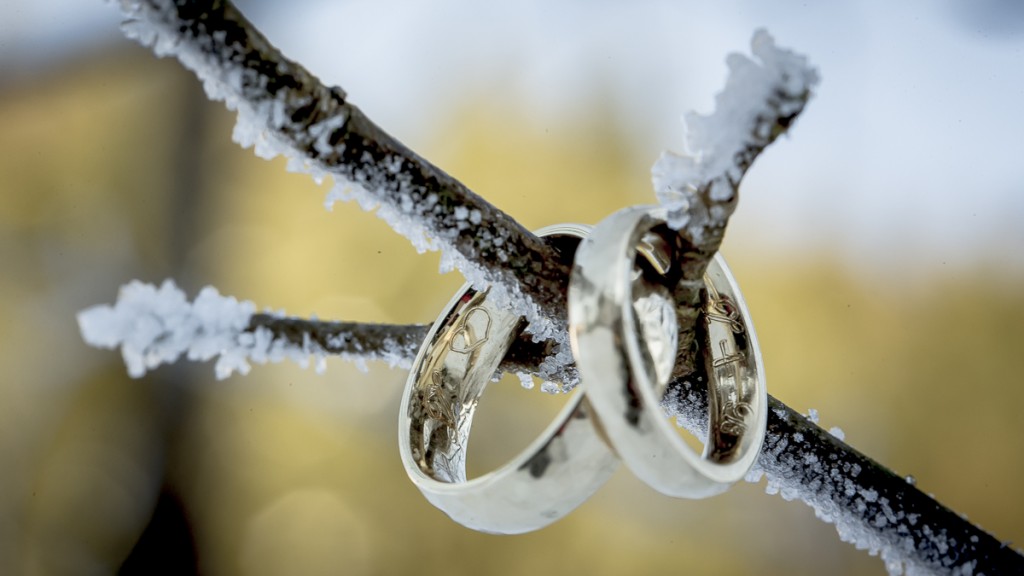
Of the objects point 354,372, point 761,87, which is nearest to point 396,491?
point 354,372

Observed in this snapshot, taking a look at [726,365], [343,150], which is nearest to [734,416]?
[726,365]

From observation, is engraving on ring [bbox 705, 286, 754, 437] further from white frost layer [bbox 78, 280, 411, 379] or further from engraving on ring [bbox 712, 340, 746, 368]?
white frost layer [bbox 78, 280, 411, 379]

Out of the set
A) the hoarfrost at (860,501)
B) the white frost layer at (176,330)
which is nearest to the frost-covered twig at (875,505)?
the hoarfrost at (860,501)

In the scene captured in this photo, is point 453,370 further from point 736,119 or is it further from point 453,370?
point 736,119

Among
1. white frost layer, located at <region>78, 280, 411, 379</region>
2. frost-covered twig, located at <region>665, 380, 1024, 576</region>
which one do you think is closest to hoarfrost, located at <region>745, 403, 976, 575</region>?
frost-covered twig, located at <region>665, 380, 1024, 576</region>

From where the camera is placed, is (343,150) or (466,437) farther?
(466,437)

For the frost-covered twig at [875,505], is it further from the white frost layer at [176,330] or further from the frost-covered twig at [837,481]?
the white frost layer at [176,330]
